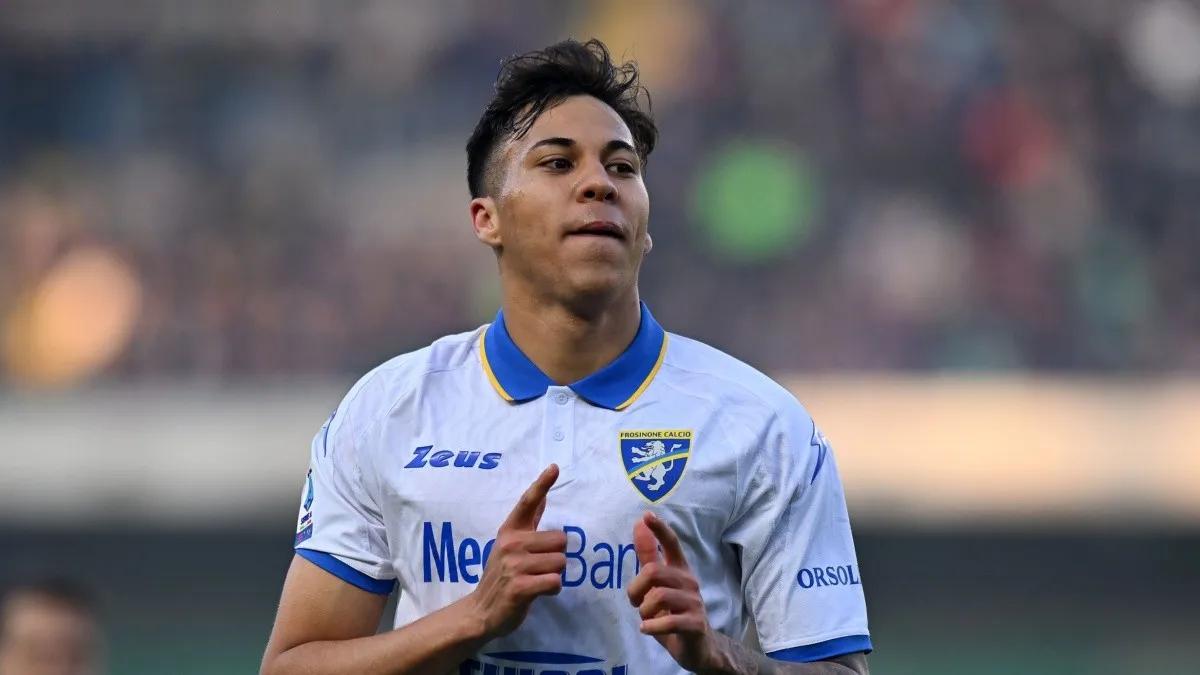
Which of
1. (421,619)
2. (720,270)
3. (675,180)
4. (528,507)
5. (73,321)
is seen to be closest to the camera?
(528,507)

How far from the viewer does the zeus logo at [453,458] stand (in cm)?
333

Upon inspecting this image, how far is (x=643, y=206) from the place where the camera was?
3.47 meters

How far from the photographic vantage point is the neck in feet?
11.5

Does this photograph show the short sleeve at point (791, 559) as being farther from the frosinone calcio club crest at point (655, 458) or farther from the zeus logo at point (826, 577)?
the frosinone calcio club crest at point (655, 458)

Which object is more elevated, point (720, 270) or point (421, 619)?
point (720, 270)

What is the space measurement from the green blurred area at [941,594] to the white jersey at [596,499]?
7572 mm

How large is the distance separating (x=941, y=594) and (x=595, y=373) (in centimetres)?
814

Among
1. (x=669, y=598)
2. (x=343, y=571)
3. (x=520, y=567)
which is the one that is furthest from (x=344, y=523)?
(x=669, y=598)

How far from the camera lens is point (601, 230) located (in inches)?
133

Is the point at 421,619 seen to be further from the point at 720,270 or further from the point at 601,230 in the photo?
the point at 720,270

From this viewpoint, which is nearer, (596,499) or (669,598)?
(669,598)

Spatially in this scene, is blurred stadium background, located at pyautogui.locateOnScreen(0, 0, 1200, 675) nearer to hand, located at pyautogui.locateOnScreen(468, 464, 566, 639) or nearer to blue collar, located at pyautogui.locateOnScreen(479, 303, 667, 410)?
blue collar, located at pyautogui.locateOnScreen(479, 303, 667, 410)

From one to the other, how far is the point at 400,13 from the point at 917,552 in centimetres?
631

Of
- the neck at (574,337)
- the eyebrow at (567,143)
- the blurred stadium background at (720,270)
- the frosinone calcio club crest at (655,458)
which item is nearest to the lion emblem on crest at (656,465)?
the frosinone calcio club crest at (655,458)
